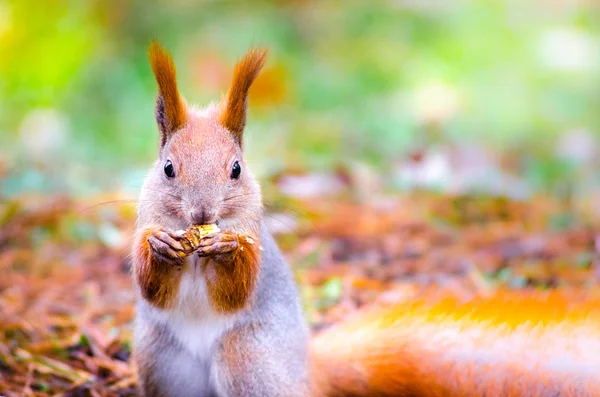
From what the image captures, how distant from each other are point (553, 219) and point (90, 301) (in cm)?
197

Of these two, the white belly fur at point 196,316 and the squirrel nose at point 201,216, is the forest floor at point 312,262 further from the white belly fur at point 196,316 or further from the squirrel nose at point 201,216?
the squirrel nose at point 201,216

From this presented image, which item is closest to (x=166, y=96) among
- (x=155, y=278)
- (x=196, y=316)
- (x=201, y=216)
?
(x=201, y=216)

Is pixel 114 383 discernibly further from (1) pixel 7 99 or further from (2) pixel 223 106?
(1) pixel 7 99

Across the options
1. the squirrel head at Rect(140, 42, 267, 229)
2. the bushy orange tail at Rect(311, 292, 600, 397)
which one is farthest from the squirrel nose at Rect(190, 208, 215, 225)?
the bushy orange tail at Rect(311, 292, 600, 397)

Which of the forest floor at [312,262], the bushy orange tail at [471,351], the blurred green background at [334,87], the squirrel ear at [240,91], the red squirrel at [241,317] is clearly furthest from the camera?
the blurred green background at [334,87]

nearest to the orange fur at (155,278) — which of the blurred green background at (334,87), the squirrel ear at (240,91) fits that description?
the squirrel ear at (240,91)

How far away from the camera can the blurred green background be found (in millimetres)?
4152

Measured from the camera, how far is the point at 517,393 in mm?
1740

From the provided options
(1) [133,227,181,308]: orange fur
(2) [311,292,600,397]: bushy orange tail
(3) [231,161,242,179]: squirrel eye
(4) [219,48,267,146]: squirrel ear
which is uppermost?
(4) [219,48,267,146]: squirrel ear

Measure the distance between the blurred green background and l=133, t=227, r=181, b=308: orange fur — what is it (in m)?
1.59

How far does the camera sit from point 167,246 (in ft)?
6.00

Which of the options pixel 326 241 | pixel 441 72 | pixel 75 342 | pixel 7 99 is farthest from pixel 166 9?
pixel 75 342

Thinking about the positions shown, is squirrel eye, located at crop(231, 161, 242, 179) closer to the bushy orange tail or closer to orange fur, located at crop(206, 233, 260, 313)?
orange fur, located at crop(206, 233, 260, 313)

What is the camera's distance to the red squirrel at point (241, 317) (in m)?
1.83
